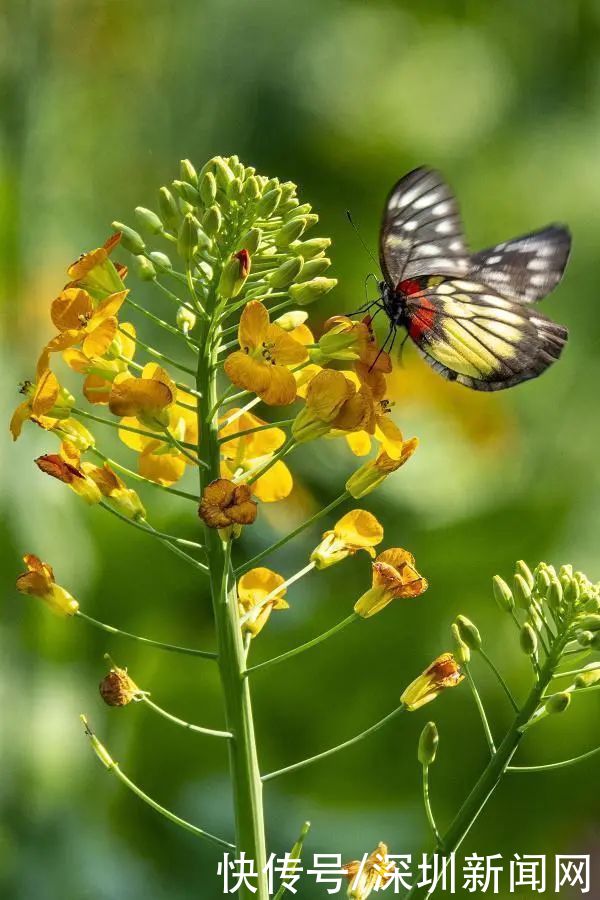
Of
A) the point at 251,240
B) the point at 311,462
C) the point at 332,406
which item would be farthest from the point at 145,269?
the point at 311,462

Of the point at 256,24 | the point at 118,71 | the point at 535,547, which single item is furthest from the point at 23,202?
the point at 535,547

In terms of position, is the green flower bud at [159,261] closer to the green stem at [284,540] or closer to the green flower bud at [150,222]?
the green flower bud at [150,222]

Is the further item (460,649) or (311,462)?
(311,462)

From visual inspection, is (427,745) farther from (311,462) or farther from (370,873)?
(311,462)

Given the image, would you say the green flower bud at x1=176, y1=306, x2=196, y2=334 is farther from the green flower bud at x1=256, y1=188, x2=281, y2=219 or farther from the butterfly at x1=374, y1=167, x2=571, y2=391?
the butterfly at x1=374, y1=167, x2=571, y2=391

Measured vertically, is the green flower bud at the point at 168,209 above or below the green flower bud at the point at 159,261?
above

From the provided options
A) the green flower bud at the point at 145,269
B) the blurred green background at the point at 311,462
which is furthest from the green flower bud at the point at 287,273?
the blurred green background at the point at 311,462

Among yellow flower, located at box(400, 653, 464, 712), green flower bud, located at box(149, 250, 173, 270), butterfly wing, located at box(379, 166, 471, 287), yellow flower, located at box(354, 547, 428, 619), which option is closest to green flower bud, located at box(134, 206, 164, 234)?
green flower bud, located at box(149, 250, 173, 270)
